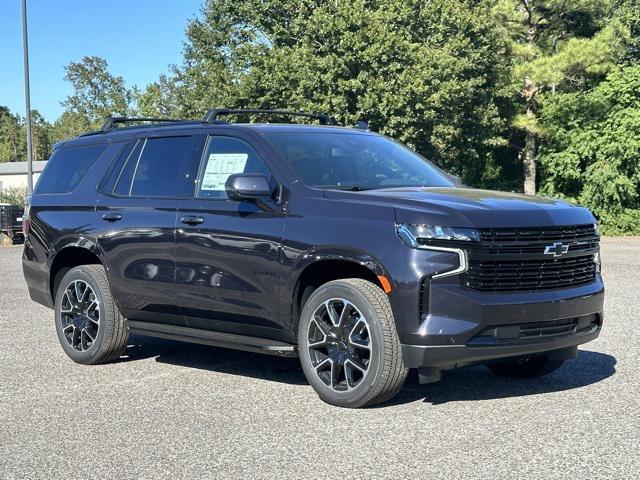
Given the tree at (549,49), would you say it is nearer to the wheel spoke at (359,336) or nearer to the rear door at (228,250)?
the rear door at (228,250)

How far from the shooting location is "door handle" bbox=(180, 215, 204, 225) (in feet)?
20.8

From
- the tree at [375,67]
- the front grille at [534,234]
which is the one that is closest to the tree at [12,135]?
the tree at [375,67]

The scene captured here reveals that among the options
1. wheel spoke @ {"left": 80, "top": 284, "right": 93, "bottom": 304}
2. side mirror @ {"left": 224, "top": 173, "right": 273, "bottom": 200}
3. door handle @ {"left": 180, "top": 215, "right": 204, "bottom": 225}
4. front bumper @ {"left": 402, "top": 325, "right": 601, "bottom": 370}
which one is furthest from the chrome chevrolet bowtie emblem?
wheel spoke @ {"left": 80, "top": 284, "right": 93, "bottom": 304}

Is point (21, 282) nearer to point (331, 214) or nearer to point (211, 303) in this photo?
point (211, 303)

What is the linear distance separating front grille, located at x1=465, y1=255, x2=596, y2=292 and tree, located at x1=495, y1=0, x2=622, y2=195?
28227 millimetres

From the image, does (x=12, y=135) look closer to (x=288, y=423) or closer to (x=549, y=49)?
(x=549, y=49)

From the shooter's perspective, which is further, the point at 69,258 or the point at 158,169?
the point at 69,258

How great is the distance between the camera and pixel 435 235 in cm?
510

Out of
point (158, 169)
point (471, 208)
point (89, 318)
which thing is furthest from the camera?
point (89, 318)

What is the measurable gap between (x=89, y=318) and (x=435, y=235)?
11.7ft

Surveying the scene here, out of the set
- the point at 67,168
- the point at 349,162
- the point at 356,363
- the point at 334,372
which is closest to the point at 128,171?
the point at 67,168

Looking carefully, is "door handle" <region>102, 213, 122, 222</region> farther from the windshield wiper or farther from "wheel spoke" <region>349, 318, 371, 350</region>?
"wheel spoke" <region>349, 318, 371, 350</region>

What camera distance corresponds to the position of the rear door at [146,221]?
6625 mm

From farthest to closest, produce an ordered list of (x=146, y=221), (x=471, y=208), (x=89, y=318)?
(x=89, y=318), (x=146, y=221), (x=471, y=208)
